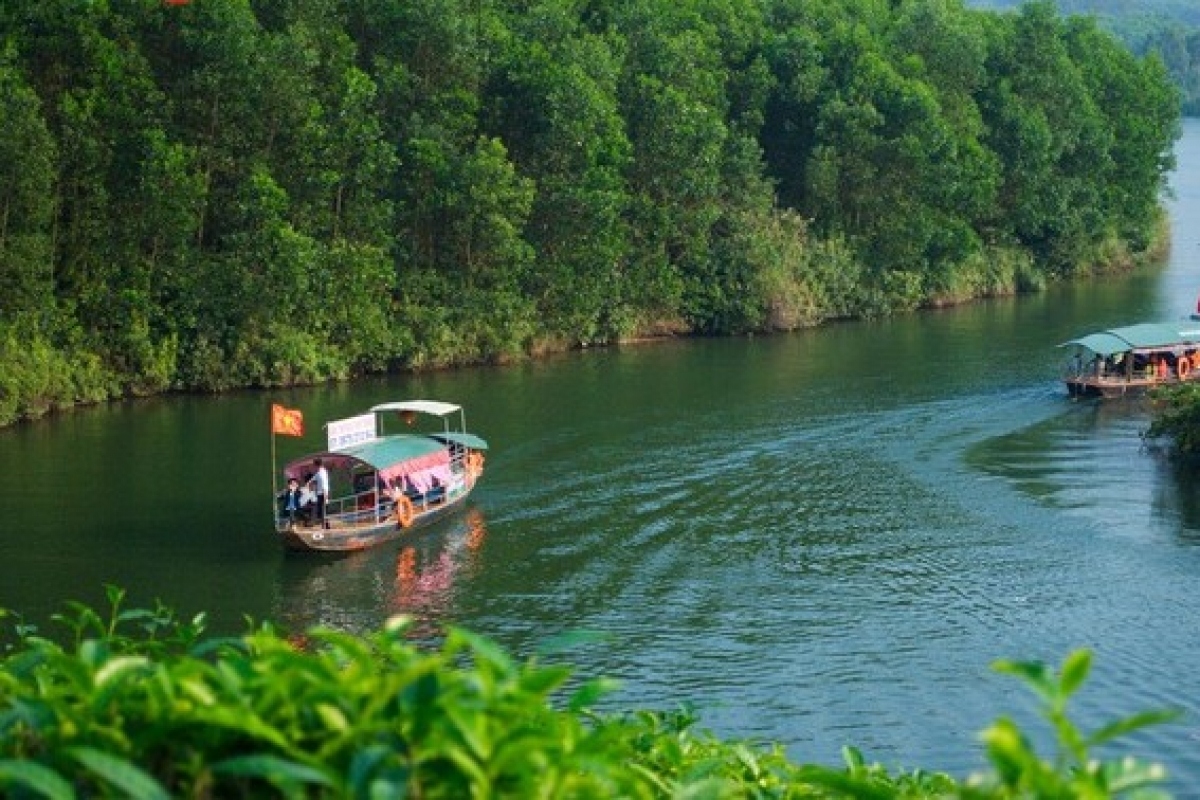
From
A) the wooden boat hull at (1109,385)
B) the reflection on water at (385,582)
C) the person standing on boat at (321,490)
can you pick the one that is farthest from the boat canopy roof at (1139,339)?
the person standing on boat at (321,490)

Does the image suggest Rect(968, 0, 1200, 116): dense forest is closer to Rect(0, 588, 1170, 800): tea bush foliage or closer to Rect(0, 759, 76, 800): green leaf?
Rect(0, 588, 1170, 800): tea bush foliage

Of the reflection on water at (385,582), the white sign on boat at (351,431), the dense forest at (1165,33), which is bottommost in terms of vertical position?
the reflection on water at (385,582)

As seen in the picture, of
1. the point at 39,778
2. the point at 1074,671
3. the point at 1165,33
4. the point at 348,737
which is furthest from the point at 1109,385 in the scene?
the point at 1165,33

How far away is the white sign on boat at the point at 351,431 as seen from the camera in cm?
2252

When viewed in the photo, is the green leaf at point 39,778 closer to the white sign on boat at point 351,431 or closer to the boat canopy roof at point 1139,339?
the white sign on boat at point 351,431

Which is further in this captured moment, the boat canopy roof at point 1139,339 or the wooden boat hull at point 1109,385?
the boat canopy roof at point 1139,339

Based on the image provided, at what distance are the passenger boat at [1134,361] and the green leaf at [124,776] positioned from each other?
93.5 feet

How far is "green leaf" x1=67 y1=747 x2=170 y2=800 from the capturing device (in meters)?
3.39

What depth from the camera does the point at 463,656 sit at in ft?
53.5

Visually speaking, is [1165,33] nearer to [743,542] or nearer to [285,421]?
[743,542]

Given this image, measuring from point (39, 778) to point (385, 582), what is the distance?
16954 mm

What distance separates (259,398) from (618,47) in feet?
38.7


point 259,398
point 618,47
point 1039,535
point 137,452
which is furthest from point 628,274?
point 1039,535

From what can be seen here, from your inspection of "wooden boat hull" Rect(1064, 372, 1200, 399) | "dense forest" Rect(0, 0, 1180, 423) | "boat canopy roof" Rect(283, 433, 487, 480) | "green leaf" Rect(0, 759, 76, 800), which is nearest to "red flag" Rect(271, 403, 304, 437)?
"boat canopy roof" Rect(283, 433, 487, 480)
